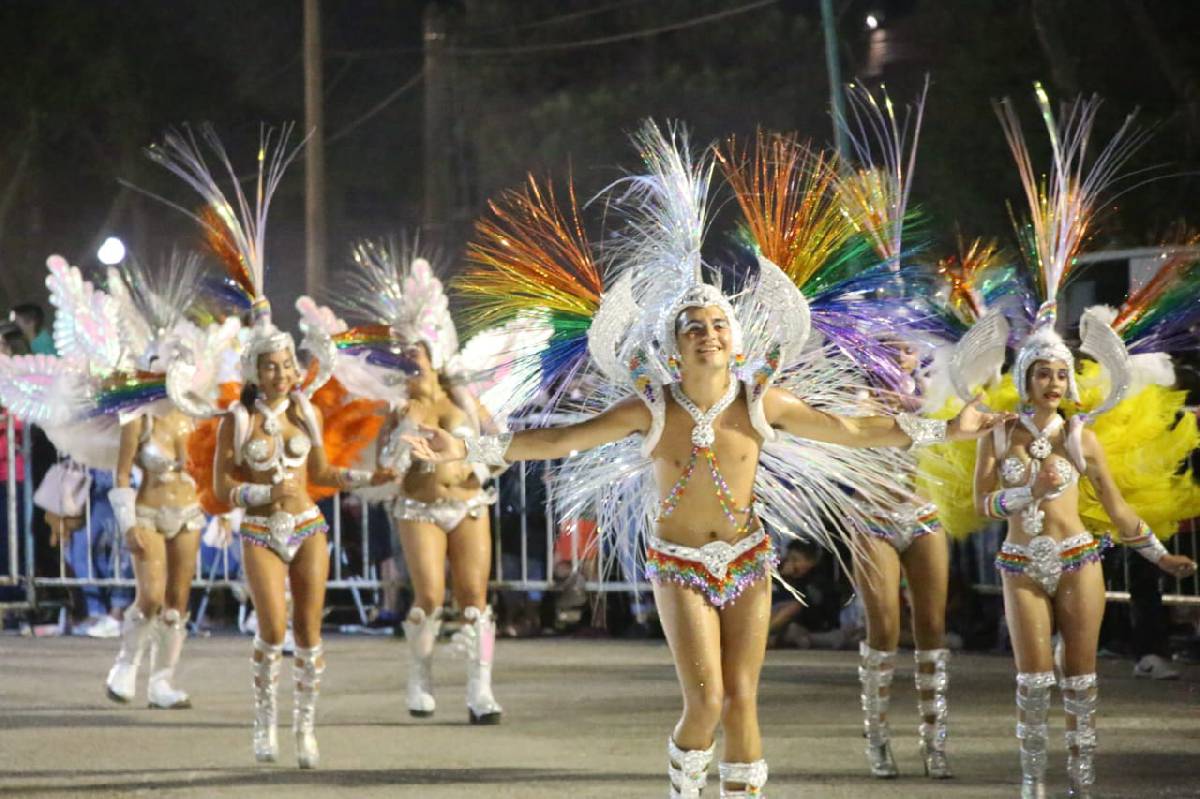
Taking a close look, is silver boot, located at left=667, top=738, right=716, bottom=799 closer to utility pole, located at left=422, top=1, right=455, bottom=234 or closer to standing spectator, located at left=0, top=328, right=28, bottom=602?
standing spectator, located at left=0, top=328, right=28, bottom=602

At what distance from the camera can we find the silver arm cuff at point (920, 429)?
6.13m

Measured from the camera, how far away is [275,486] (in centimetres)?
791

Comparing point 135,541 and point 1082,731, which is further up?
point 135,541

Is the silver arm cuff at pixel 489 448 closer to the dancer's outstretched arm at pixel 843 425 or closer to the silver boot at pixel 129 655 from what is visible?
the dancer's outstretched arm at pixel 843 425

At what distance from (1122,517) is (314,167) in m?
10.8

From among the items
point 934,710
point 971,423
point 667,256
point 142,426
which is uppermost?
point 667,256

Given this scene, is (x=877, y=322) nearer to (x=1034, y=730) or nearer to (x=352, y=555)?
(x=1034, y=730)

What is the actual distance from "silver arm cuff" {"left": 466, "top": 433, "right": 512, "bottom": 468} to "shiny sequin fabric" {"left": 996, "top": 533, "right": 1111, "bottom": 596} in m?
1.88

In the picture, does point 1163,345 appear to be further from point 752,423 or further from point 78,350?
point 78,350

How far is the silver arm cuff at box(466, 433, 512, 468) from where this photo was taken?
6141mm

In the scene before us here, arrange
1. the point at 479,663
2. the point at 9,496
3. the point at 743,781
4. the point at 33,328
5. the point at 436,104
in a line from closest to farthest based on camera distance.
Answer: the point at 743,781
the point at 479,663
the point at 9,496
the point at 33,328
the point at 436,104

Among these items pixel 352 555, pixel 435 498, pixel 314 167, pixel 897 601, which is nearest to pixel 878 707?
pixel 897 601

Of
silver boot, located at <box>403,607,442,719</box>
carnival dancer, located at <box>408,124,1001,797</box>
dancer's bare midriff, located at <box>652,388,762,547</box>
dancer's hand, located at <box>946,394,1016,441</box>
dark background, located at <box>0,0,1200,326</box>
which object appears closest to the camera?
carnival dancer, located at <box>408,124,1001,797</box>

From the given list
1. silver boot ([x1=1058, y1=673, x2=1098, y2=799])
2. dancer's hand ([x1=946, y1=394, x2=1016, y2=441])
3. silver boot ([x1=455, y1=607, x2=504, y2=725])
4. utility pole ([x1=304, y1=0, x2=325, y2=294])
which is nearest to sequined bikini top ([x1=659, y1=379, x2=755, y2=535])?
dancer's hand ([x1=946, y1=394, x2=1016, y2=441])
